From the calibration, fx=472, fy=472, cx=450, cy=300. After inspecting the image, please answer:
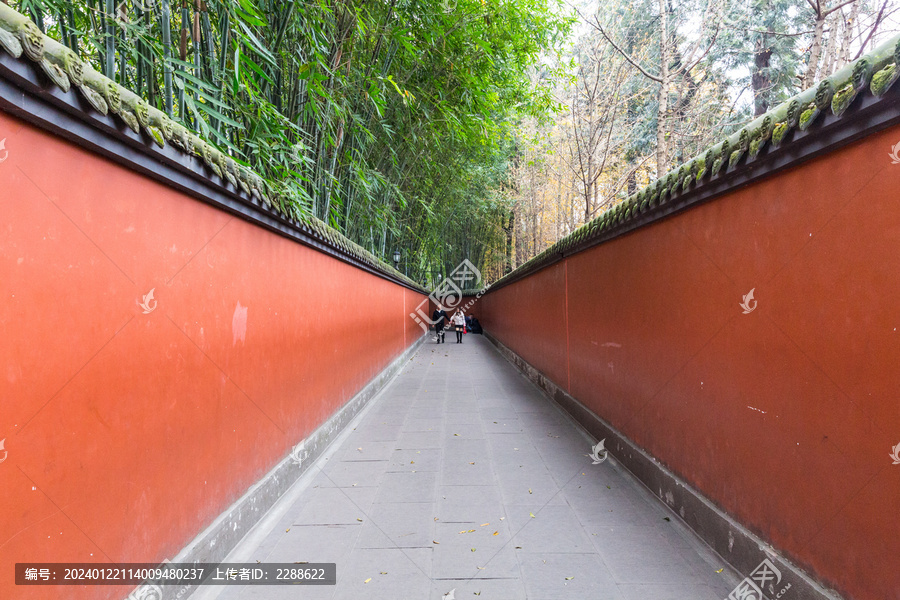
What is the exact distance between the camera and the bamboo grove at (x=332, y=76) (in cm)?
234

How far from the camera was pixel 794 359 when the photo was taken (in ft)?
6.22

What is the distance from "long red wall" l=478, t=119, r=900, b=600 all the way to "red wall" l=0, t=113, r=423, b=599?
2.49m

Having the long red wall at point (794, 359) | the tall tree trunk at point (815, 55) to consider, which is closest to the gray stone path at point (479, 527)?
the long red wall at point (794, 359)

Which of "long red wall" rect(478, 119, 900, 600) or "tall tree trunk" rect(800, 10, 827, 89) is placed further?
"tall tree trunk" rect(800, 10, 827, 89)

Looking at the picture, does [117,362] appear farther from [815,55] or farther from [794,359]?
[815,55]

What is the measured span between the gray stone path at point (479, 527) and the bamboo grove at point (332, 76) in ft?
6.98

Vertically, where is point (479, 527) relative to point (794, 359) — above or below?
below

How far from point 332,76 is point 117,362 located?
2.78 metres

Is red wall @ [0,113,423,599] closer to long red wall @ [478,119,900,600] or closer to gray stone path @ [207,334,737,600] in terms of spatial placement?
gray stone path @ [207,334,737,600]

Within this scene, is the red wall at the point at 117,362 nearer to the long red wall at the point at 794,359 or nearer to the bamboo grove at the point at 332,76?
the bamboo grove at the point at 332,76

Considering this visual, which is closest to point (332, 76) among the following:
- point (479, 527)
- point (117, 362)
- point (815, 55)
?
point (117, 362)

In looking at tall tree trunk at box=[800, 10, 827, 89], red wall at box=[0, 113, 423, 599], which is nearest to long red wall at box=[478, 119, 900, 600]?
tall tree trunk at box=[800, 10, 827, 89]

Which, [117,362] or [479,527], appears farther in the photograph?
[479,527]

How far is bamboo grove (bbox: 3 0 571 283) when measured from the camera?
2340 mm
